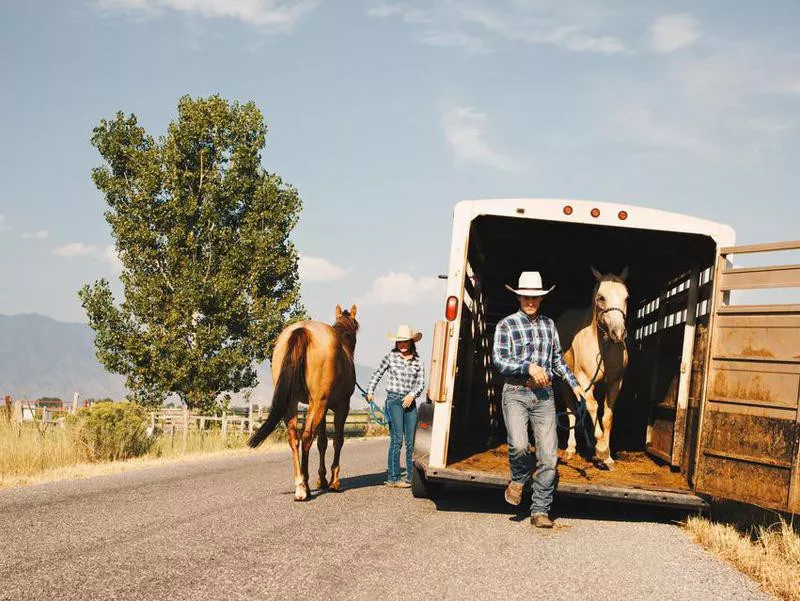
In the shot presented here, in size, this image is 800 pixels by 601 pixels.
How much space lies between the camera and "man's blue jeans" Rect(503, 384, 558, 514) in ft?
24.7

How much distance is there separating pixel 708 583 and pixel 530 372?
236cm

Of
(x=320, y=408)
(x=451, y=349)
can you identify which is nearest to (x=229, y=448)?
(x=320, y=408)

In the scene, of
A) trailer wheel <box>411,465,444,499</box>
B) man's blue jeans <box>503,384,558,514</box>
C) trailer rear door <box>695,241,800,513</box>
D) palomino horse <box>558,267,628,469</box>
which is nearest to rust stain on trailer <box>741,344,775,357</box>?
trailer rear door <box>695,241,800,513</box>

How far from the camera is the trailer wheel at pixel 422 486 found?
905cm

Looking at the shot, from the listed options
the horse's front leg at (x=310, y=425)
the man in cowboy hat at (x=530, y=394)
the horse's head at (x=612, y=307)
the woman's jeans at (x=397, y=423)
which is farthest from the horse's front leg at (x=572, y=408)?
the horse's front leg at (x=310, y=425)

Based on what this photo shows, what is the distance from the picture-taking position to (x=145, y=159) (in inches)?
1188

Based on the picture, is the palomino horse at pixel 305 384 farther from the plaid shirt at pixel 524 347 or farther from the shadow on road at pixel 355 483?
the plaid shirt at pixel 524 347

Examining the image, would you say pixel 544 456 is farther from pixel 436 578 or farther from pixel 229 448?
pixel 229 448

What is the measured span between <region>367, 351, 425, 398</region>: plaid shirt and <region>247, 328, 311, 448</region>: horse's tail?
156 centimetres

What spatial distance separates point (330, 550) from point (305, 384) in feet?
11.2

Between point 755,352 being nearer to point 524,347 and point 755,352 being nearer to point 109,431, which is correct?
point 524,347

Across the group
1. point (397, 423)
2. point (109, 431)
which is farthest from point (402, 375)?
point (109, 431)

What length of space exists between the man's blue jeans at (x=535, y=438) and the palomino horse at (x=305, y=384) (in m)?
2.53

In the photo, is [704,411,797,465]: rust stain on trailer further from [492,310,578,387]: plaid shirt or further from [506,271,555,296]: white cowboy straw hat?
[506,271,555,296]: white cowboy straw hat
